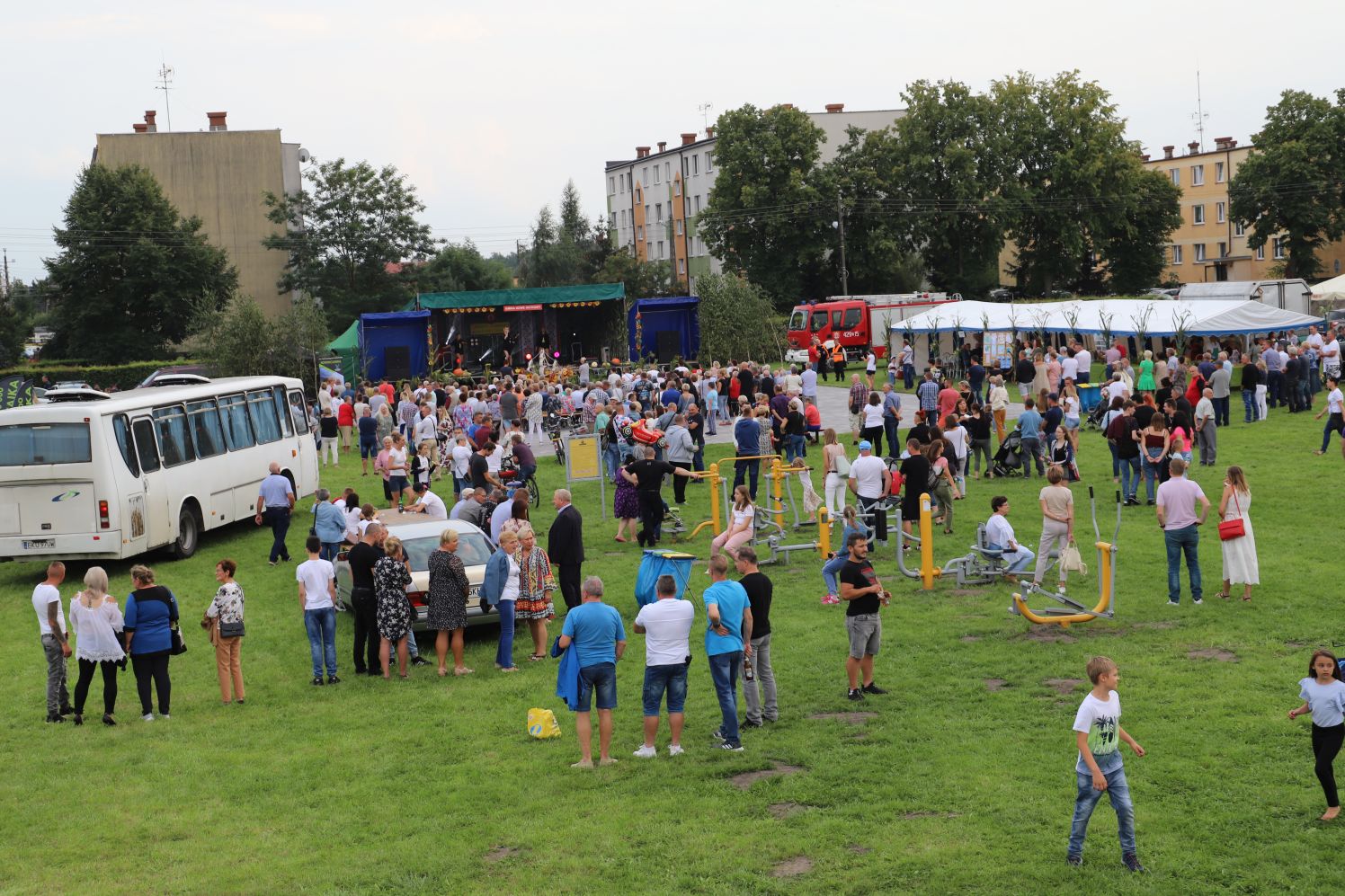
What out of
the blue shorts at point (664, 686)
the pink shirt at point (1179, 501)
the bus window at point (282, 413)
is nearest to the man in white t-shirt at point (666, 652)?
the blue shorts at point (664, 686)

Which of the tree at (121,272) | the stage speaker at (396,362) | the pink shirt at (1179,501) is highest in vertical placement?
the tree at (121,272)

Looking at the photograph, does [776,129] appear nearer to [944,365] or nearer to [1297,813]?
[944,365]

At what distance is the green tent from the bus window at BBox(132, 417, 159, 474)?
2633 centimetres

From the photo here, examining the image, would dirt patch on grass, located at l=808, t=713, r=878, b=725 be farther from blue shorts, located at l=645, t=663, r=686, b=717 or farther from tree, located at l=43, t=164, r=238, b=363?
tree, located at l=43, t=164, r=238, b=363

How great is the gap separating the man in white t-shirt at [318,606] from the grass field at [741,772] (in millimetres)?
336

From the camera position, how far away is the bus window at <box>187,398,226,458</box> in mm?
21391

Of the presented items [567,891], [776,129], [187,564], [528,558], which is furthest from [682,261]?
[567,891]

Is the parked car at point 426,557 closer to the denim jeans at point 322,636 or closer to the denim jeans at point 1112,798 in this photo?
the denim jeans at point 322,636

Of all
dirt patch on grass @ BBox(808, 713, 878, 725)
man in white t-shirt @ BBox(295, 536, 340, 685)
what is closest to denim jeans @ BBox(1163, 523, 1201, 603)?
dirt patch on grass @ BBox(808, 713, 878, 725)

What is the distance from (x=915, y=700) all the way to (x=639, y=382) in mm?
22665

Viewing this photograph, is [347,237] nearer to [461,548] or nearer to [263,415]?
[263,415]

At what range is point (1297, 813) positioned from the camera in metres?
8.62

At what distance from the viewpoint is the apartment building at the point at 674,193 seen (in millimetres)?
84375

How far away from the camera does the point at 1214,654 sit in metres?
12.5
